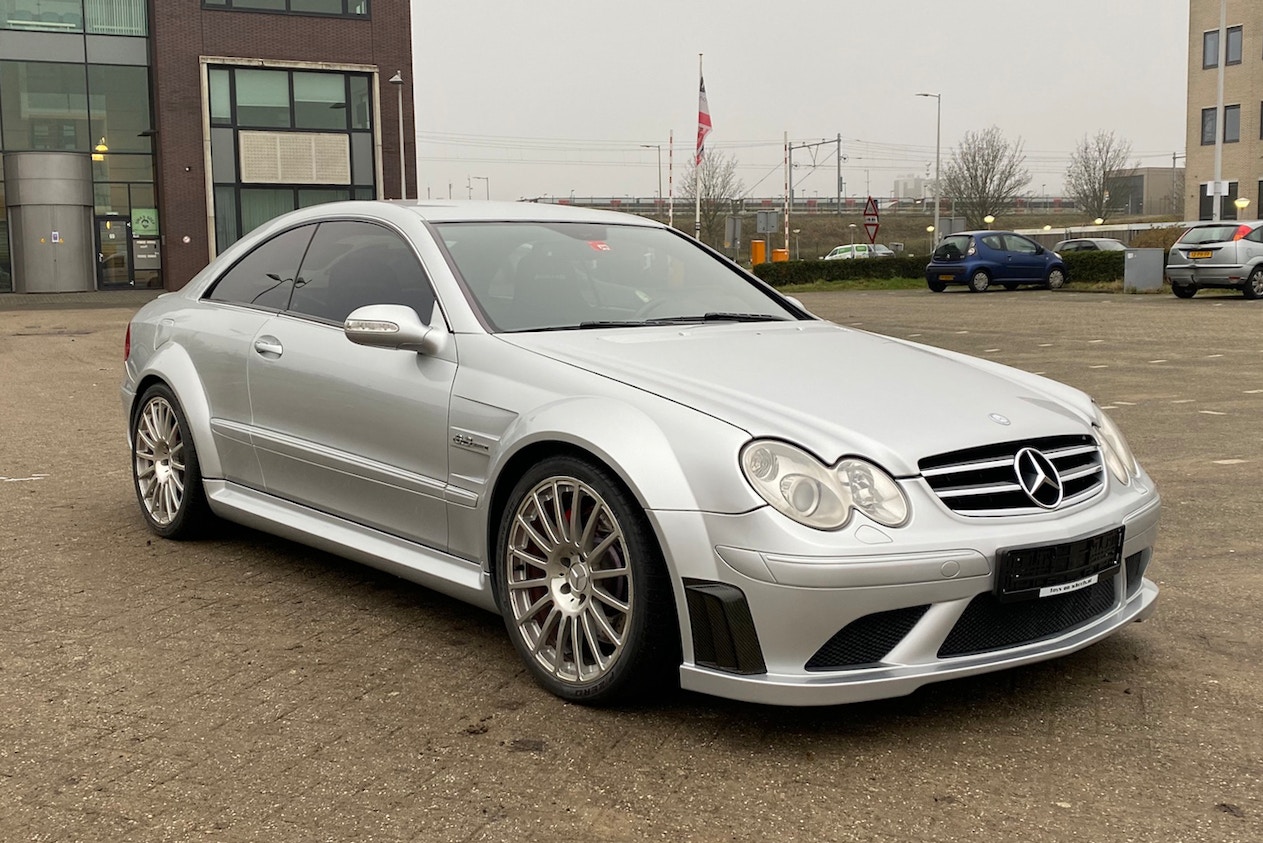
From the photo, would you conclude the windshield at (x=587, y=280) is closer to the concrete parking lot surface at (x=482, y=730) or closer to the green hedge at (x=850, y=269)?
the concrete parking lot surface at (x=482, y=730)

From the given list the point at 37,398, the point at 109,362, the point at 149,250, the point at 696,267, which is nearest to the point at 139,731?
the point at 696,267

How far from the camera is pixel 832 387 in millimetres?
3916

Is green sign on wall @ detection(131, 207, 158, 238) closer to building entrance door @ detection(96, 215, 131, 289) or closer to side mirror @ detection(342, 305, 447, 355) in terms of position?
building entrance door @ detection(96, 215, 131, 289)

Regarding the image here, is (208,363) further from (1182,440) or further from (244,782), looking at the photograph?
(1182,440)

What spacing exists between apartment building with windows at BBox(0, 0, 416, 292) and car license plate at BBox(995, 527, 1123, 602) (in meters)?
40.1

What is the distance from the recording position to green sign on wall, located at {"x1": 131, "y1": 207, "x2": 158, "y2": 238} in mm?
42062

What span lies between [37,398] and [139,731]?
9.07m

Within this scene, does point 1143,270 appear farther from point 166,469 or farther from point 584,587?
point 584,587

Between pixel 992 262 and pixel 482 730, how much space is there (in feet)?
97.8

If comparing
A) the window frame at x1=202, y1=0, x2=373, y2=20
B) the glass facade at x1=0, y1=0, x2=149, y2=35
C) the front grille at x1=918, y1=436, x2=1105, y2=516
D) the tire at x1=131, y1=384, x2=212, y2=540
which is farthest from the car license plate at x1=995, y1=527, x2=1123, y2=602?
the glass facade at x1=0, y1=0, x2=149, y2=35

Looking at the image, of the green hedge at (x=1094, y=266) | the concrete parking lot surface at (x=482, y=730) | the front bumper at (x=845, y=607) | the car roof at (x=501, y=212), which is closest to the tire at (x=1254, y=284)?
the green hedge at (x=1094, y=266)

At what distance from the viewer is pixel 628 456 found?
362 centimetres

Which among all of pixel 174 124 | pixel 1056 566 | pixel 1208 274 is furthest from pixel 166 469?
pixel 174 124

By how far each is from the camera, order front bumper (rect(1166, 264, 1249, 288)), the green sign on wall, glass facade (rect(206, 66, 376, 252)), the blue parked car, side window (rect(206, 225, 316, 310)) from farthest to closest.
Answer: the green sign on wall
glass facade (rect(206, 66, 376, 252))
the blue parked car
front bumper (rect(1166, 264, 1249, 288))
side window (rect(206, 225, 316, 310))
